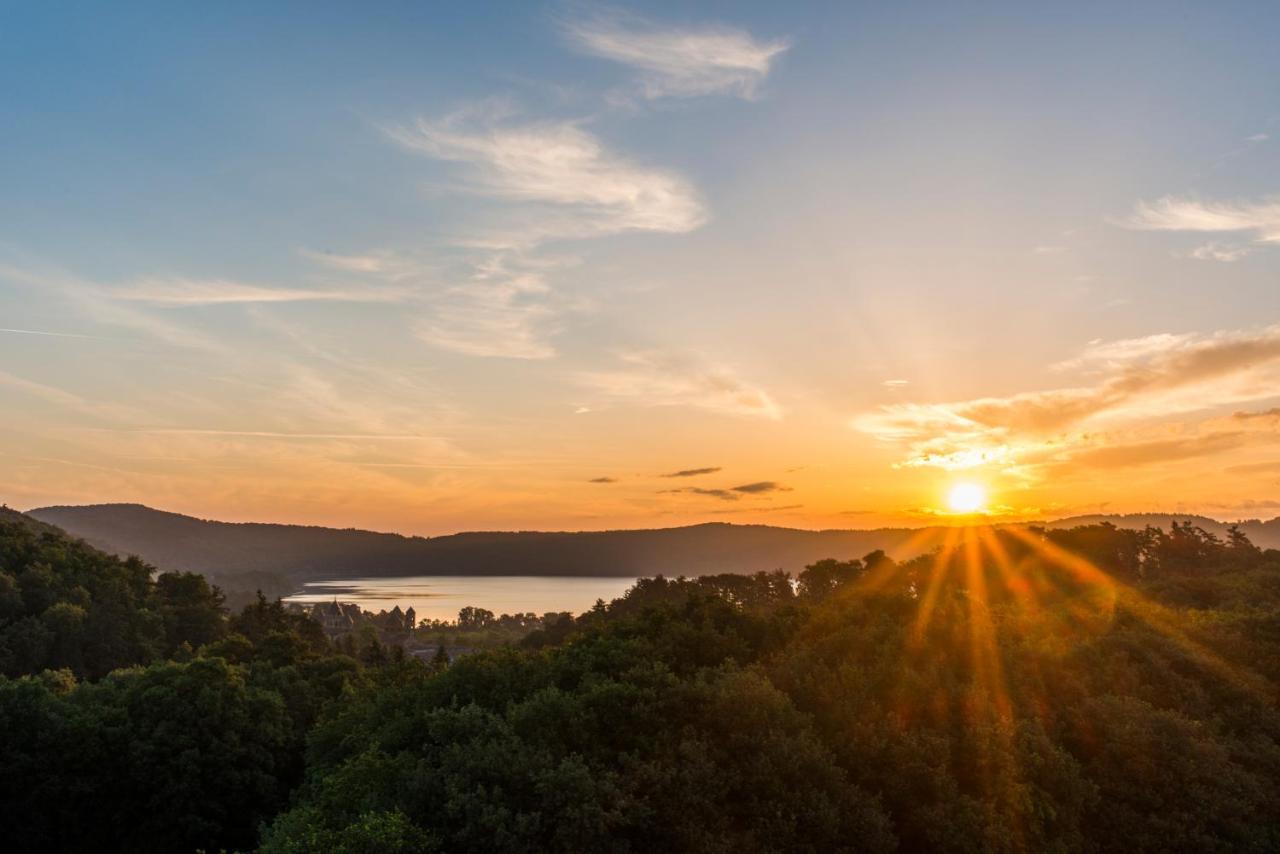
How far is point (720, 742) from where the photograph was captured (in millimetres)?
20344

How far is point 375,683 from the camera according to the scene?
118 feet

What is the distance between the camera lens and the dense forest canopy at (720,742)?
58.9ft

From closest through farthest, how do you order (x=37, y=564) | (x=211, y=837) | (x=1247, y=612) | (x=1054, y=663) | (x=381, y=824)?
(x=381, y=824), (x=1054, y=663), (x=211, y=837), (x=1247, y=612), (x=37, y=564)

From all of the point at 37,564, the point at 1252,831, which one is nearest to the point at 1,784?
the point at 1252,831

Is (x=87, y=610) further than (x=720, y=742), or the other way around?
(x=87, y=610)

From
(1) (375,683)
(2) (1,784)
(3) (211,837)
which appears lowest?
(3) (211,837)

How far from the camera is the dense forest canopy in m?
17.9

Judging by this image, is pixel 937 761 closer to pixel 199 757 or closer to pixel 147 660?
pixel 199 757

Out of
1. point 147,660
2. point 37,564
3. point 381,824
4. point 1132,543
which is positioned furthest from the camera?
point 1132,543

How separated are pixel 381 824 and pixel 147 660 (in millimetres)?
59167

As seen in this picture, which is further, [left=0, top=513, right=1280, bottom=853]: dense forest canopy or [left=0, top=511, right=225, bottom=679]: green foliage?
[left=0, top=511, right=225, bottom=679]: green foliage

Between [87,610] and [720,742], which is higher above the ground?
[720,742]

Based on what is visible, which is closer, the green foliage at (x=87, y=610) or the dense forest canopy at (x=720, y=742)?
the dense forest canopy at (x=720, y=742)

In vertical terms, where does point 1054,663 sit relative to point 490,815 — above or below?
above
